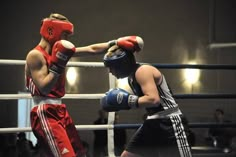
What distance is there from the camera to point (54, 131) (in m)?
2.12

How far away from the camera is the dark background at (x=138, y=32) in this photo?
537 cm

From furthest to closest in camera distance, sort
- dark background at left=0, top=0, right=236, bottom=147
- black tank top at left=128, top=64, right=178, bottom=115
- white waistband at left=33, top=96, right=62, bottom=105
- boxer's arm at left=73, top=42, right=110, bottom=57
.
Result: dark background at left=0, top=0, right=236, bottom=147 → boxer's arm at left=73, top=42, right=110, bottom=57 → white waistband at left=33, top=96, right=62, bottom=105 → black tank top at left=128, top=64, right=178, bottom=115

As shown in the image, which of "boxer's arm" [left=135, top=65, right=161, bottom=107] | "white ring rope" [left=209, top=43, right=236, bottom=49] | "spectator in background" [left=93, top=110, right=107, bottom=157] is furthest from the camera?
"white ring rope" [left=209, top=43, right=236, bottom=49]

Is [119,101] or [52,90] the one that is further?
[52,90]

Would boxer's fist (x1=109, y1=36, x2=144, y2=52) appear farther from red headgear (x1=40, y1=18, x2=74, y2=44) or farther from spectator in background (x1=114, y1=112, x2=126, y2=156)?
spectator in background (x1=114, y1=112, x2=126, y2=156)

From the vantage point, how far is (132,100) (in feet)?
6.54

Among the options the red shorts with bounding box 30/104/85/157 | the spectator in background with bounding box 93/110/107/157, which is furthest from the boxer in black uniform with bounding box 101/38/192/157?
the spectator in background with bounding box 93/110/107/157

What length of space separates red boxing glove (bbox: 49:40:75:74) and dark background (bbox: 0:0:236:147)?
3.20 meters

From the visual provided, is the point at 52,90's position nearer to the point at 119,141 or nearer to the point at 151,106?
the point at 151,106

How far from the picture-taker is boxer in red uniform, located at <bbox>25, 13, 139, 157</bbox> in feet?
6.73

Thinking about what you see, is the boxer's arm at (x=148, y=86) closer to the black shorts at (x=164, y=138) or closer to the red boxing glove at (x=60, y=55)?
the black shorts at (x=164, y=138)

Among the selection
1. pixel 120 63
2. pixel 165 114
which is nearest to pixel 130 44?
pixel 120 63

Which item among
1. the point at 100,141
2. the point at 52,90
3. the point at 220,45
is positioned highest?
the point at 220,45

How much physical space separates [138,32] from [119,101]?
11.8 ft
